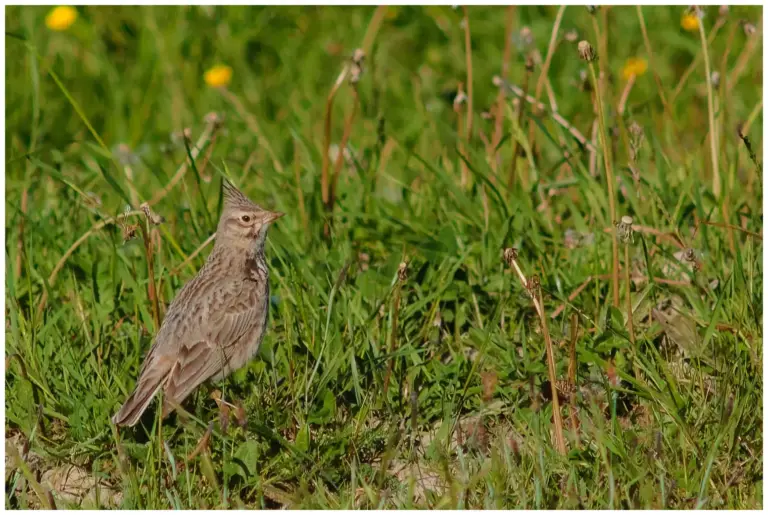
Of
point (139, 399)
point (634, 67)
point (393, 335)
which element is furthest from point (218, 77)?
point (139, 399)

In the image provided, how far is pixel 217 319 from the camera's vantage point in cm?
530

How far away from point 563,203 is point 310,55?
11.0 feet

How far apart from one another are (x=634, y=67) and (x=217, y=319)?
413 cm

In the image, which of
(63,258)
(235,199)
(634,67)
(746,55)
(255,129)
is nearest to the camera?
(235,199)

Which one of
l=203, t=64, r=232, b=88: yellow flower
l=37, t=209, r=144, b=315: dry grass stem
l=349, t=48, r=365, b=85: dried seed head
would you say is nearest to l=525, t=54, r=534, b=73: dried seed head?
l=349, t=48, r=365, b=85: dried seed head

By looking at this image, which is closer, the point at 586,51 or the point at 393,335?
the point at 586,51

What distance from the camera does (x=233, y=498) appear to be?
4492mm

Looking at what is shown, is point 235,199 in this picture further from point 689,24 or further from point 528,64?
point 689,24

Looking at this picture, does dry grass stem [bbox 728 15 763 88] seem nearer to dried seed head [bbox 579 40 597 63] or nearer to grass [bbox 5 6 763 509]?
grass [bbox 5 6 763 509]

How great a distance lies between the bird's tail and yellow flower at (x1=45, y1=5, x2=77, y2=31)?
5127 millimetres

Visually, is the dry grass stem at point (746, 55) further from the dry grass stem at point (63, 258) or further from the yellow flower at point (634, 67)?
the dry grass stem at point (63, 258)

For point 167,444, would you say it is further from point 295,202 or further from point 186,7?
point 186,7

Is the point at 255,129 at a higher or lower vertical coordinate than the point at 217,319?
higher

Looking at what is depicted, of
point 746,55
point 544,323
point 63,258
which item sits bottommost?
point 63,258
